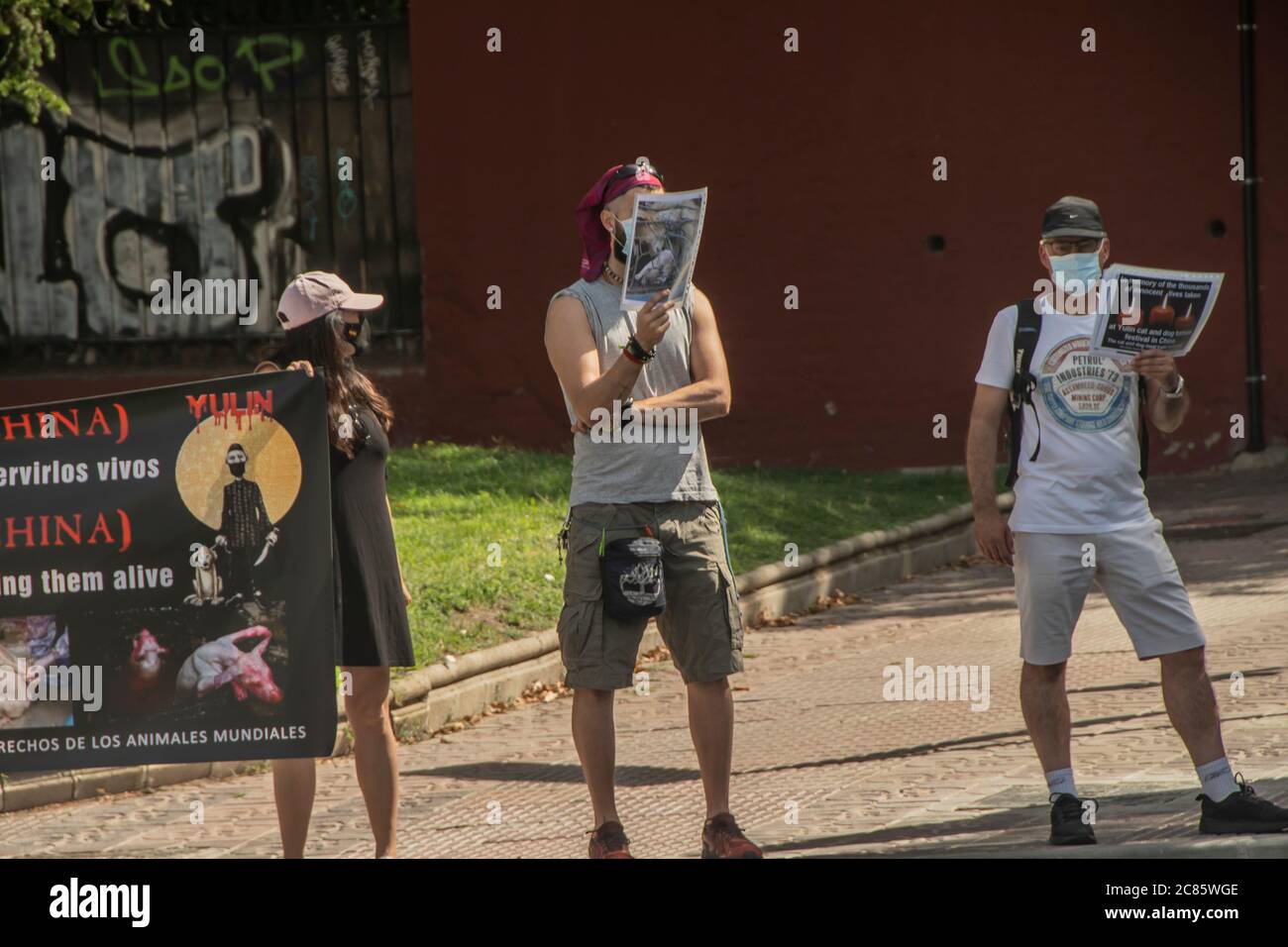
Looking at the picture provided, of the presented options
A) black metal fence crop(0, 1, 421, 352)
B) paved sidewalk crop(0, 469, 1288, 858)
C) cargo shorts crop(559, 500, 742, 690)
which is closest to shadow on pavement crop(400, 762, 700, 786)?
paved sidewalk crop(0, 469, 1288, 858)

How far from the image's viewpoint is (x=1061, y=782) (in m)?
5.84

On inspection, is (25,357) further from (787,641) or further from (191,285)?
(787,641)

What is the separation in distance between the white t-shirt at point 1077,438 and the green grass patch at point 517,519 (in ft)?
13.7

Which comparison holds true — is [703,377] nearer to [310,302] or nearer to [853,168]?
[310,302]

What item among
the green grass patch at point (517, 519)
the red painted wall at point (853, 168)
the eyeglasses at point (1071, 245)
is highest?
the red painted wall at point (853, 168)

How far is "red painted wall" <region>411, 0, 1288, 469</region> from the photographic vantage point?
15586 mm

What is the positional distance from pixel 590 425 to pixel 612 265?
536 mm

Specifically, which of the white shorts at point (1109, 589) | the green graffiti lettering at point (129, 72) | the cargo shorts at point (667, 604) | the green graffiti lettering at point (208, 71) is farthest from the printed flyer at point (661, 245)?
the green graffiti lettering at point (129, 72)

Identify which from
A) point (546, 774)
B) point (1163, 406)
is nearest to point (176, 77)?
point (546, 774)

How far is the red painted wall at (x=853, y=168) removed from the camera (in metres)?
15.6

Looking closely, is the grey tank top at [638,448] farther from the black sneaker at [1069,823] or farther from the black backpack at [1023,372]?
the black sneaker at [1069,823]

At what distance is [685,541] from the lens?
5773 mm

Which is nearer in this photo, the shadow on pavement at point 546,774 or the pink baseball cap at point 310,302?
the pink baseball cap at point 310,302
